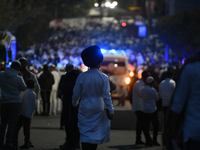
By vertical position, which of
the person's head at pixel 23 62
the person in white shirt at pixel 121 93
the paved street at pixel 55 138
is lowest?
the paved street at pixel 55 138

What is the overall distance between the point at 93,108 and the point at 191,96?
2.28 meters

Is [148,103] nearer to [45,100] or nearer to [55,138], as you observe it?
[55,138]

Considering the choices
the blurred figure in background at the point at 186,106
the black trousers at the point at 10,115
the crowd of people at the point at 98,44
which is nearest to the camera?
the blurred figure in background at the point at 186,106

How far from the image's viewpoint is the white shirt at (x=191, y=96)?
333 centimetres

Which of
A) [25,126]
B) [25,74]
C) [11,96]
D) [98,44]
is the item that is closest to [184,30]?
[98,44]

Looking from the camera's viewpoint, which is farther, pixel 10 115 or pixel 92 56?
pixel 10 115

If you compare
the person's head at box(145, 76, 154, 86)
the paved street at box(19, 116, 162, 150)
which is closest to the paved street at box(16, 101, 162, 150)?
the paved street at box(19, 116, 162, 150)

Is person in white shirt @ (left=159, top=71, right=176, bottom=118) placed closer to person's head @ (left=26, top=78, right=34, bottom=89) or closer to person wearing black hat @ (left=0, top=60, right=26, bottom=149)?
person's head @ (left=26, top=78, right=34, bottom=89)

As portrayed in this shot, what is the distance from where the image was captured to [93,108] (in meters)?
5.54

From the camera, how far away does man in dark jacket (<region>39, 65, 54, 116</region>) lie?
50.2 ft

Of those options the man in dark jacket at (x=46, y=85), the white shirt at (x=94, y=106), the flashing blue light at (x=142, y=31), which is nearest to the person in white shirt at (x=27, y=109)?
the white shirt at (x=94, y=106)

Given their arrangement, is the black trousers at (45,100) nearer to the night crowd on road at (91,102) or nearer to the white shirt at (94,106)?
the night crowd on road at (91,102)

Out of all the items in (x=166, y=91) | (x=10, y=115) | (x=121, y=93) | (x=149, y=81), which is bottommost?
(x=121, y=93)

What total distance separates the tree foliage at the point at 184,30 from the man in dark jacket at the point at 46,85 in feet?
96.1
